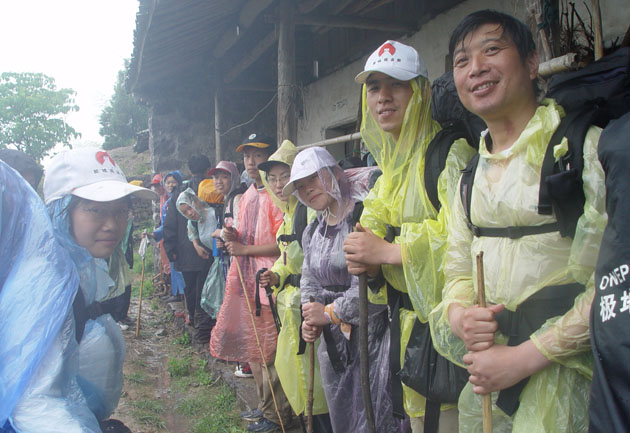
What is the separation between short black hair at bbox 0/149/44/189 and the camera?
3.45 meters

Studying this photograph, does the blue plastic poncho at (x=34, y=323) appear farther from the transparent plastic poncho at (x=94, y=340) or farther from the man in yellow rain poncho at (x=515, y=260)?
the man in yellow rain poncho at (x=515, y=260)

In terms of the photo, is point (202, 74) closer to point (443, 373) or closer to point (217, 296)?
point (217, 296)

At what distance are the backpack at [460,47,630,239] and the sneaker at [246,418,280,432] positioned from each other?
2835 mm

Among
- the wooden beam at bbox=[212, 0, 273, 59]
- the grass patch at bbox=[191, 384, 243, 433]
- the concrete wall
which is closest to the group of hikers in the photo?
the grass patch at bbox=[191, 384, 243, 433]

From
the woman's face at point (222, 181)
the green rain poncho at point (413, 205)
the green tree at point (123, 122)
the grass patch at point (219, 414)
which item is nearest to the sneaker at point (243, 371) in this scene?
the grass patch at point (219, 414)

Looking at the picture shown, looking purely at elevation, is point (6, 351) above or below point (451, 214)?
below

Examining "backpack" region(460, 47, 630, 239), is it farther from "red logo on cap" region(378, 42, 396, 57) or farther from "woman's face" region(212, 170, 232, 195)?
"woman's face" region(212, 170, 232, 195)

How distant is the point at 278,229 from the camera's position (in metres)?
3.40

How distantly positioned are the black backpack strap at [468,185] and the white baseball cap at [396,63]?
0.59m

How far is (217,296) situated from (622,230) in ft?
13.5

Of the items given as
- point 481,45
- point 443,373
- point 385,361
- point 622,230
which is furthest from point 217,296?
point 622,230

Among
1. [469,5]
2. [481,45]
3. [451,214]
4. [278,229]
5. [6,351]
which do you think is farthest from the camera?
[469,5]

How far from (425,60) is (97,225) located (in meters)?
4.45

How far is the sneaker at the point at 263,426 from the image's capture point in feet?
11.0
